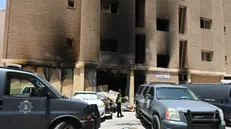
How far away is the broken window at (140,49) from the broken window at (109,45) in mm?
2829

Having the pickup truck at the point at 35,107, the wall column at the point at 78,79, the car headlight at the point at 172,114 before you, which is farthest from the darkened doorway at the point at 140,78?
the pickup truck at the point at 35,107

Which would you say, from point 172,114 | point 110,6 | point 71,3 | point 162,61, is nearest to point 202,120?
point 172,114

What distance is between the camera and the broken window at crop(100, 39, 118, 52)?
75.7 ft

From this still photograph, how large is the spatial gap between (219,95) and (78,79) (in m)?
12.5

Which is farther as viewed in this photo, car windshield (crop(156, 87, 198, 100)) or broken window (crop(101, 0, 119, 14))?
broken window (crop(101, 0, 119, 14))

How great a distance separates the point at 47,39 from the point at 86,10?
4.57 meters

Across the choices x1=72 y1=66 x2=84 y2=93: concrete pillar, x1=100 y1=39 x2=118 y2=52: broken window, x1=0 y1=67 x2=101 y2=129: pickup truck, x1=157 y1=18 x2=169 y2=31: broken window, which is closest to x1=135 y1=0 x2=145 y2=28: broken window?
x1=157 y1=18 x2=169 y2=31: broken window

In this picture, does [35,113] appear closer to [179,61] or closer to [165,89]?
[165,89]

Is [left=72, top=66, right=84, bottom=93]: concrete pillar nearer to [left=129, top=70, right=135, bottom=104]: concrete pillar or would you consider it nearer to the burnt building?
the burnt building

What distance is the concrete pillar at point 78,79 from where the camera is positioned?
67.9 ft

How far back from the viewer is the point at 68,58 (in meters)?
21.5

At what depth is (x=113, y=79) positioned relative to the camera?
910 inches

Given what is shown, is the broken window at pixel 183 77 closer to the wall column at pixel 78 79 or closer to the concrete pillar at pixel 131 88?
the concrete pillar at pixel 131 88

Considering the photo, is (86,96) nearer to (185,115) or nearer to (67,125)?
(67,125)
